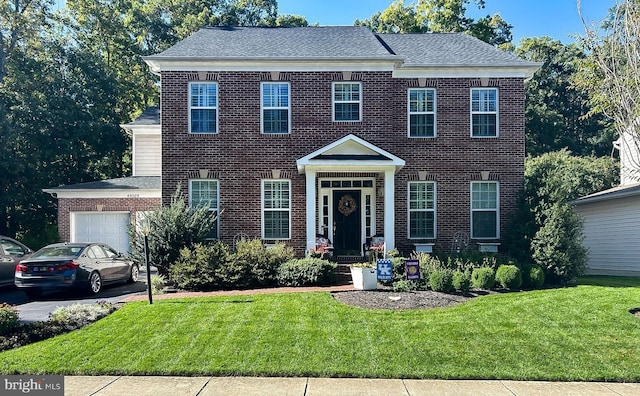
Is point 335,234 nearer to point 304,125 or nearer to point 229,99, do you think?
point 304,125

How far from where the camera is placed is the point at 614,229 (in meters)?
18.6

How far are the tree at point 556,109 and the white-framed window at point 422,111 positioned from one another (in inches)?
896

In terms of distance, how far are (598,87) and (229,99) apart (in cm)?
1087

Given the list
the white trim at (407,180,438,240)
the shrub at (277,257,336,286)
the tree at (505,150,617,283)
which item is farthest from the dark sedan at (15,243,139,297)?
the tree at (505,150,617,283)

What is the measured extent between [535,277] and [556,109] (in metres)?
30.2

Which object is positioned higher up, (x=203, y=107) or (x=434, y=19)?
(x=434, y=19)

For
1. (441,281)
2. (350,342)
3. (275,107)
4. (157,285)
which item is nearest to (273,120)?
(275,107)

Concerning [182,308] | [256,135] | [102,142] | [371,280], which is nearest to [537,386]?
[371,280]

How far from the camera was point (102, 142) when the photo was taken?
90.3 ft

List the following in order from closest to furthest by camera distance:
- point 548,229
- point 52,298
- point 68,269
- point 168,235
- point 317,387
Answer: point 317,387
point 68,269
point 52,298
point 168,235
point 548,229

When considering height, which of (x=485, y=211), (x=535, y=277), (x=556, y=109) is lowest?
(x=535, y=277)

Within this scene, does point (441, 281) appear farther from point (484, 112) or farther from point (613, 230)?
point (613, 230)

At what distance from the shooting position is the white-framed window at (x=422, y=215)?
55.2 feet

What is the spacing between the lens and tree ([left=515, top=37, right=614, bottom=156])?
36594 millimetres
